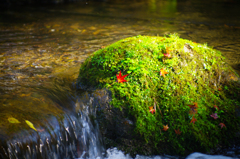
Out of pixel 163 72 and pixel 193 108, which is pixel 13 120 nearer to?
pixel 163 72

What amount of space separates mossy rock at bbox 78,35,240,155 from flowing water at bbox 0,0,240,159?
57cm

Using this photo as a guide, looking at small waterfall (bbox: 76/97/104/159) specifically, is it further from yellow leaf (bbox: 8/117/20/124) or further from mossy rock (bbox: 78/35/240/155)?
yellow leaf (bbox: 8/117/20/124)

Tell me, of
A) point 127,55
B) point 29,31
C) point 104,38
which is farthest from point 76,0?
point 127,55

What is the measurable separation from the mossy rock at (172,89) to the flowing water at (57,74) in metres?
0.57

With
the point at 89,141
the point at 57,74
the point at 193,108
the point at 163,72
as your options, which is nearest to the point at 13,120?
the point at 89,141

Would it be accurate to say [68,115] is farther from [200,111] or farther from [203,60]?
[203,60]

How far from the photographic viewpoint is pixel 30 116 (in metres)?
3.21

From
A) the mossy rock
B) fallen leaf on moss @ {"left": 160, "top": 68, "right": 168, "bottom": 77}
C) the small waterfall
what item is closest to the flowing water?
the small waterfall

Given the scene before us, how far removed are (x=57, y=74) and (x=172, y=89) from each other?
313 centimetres

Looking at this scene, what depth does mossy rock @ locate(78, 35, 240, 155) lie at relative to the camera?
3.01 meters

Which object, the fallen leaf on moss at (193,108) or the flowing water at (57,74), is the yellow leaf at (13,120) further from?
the fallen leaf on moss at (193,108)

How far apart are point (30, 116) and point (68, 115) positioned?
594 millimetres

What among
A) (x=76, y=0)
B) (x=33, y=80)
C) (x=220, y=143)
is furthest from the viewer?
(x=76, y=0)

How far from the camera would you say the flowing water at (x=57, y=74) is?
119 inches
